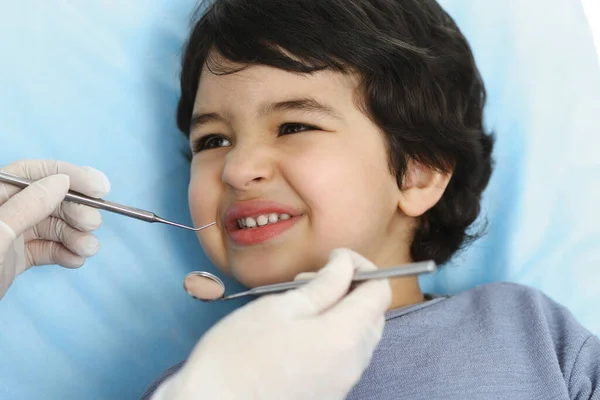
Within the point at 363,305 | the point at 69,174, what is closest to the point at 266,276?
the point at 363,305

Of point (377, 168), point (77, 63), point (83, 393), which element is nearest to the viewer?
point (377, 168)

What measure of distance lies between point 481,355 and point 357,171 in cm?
41

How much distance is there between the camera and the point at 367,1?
4.26ft

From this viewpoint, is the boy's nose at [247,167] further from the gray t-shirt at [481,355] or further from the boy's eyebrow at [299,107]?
the gray t-shirt at [481,355]

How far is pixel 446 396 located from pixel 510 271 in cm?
54

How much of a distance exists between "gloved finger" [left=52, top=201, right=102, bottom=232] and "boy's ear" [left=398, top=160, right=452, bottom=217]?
2.02ft

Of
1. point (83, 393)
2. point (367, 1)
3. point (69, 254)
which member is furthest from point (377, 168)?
point (83, 393)

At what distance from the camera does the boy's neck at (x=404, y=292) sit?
53.3 inches

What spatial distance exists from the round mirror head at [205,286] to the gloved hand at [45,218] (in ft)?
0.83

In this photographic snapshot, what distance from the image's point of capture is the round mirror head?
45.2 inches

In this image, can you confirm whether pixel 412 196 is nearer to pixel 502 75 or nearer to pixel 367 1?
pixel 367 1

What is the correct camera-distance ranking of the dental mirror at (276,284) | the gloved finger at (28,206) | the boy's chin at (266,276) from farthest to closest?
1. the boy's chin at (266,276)
2. the gloved finger at (28,206)
3. the dental mirror at (276,284)

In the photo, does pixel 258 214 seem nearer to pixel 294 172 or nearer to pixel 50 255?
pixel 294 172

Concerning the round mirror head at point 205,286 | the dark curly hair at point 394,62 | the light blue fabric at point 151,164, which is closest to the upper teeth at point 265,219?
the round mirror head at point 205,286
